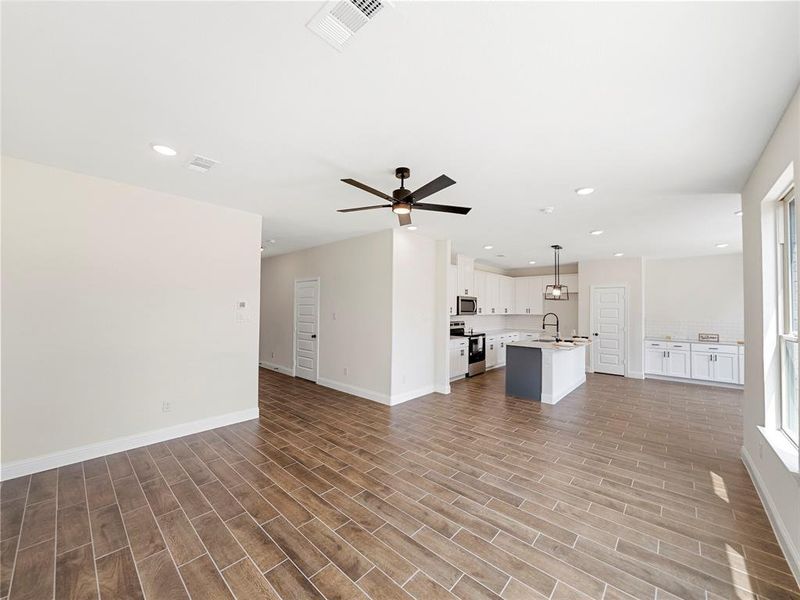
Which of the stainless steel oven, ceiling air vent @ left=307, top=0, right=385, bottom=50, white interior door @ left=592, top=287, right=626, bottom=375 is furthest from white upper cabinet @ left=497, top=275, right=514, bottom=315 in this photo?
ceiling air vent @ left=307, top=0, right=385, bottom=50

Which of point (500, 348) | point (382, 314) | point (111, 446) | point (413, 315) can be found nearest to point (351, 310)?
point (382, 314)

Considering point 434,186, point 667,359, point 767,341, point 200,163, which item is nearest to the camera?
point 434,186

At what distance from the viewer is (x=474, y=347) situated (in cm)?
732

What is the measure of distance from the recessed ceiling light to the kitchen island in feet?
17.4

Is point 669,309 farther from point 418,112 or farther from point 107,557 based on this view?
point 107,557

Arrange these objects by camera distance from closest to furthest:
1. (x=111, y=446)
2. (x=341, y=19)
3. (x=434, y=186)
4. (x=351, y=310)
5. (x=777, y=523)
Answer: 1. (x=341, y=19)
2. (x=777, y=523)
3. (x=434, y=186)
4. (x=111, y=446)
5. (x=351, y=310)

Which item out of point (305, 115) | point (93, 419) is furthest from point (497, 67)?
point (93, 419)

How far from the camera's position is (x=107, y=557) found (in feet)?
6.47

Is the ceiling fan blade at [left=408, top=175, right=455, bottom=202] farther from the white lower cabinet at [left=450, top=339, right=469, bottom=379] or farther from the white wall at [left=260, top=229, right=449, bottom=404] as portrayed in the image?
the white lower cabinet at [left=450, top=339, right=469, bottom=379]

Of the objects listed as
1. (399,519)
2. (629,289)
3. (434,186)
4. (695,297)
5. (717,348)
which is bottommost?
(399,519)

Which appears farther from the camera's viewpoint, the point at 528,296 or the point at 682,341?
the point at 528,296

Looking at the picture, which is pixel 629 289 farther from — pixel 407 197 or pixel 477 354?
pixel 407 197

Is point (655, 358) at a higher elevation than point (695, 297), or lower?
lower

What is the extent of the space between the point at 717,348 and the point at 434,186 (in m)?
7.37
